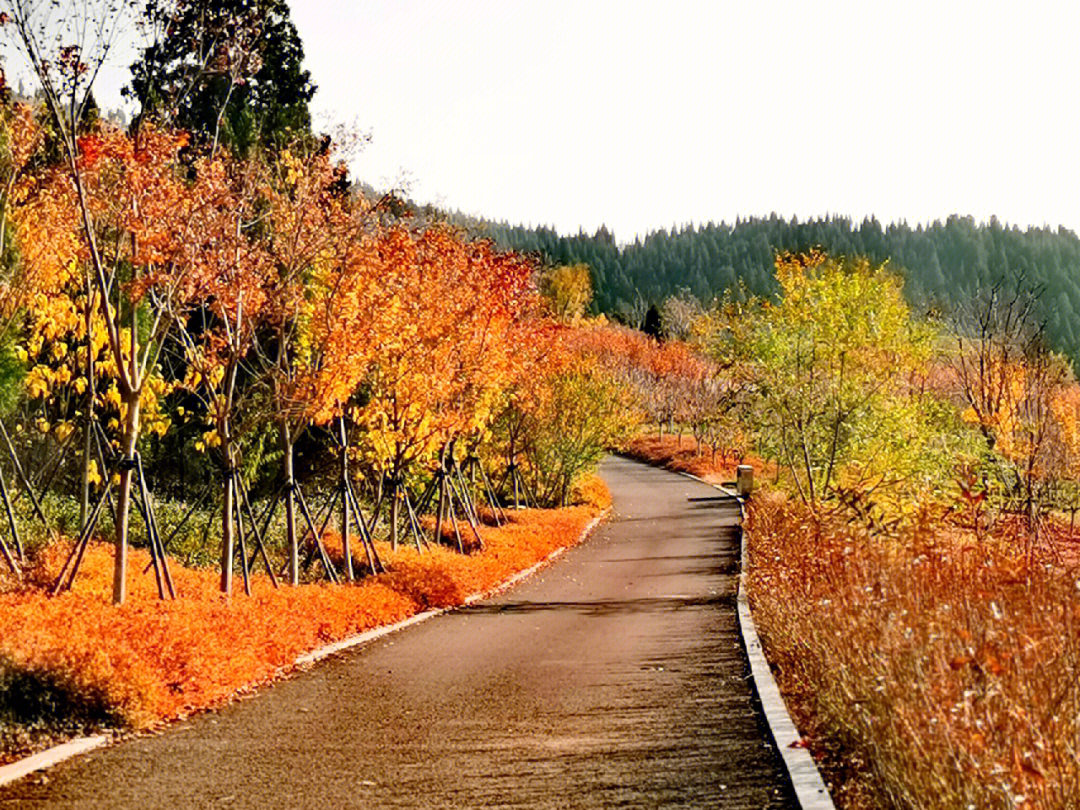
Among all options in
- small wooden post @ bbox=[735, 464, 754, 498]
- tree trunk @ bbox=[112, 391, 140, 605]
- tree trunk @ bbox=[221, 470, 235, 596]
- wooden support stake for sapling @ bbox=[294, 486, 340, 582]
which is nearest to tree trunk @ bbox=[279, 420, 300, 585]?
wooden support stake for sapling @ bbox=[294, 486, 340, 582]

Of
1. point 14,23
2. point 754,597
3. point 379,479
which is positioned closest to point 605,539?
point 379,479

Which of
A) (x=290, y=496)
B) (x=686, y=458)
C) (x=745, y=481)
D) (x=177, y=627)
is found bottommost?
(x=686, y=458)

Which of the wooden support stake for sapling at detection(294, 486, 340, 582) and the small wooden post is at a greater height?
the wooden support stake for sapling at detection(294, 486, 340, 582)

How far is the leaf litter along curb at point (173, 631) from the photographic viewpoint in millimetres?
8867

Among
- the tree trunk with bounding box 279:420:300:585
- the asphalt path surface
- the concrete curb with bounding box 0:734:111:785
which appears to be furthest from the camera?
the tree trunk with bounding box 279:420:300:585

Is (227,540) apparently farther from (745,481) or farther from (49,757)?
(745,481)

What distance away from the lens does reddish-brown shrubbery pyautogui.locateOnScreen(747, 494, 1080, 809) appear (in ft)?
15.9

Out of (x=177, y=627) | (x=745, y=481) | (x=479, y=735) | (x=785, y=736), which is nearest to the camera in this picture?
(x=785, y=736)

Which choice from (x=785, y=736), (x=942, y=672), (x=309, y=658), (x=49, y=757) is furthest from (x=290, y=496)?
(x=942, y=672)

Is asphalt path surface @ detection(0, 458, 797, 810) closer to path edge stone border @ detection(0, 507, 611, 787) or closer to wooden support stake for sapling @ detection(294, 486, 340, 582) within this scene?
path edge stone border @ detection(0, 507, 611, 787)

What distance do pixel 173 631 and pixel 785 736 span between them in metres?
5.40

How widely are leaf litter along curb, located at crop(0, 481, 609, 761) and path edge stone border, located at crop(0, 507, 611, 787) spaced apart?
153 mm

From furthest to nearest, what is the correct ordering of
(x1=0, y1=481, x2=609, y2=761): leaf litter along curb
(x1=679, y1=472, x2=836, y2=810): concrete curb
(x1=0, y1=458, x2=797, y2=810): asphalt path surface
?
(x1=0, y1=481, x2=609, y2=761): leaf litter along curb < (x1=0, y1=458, x2=797, y2=810): asphalt path surface < (x1=679, y1=472, x2=836, y2=810): concrete curb

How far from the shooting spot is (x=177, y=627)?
1045 centimetres
